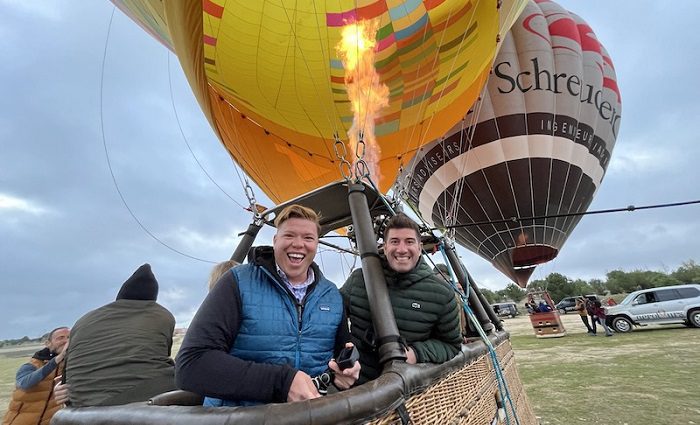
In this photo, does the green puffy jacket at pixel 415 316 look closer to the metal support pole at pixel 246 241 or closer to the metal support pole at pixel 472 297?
the metal support pole at pixel 246 241

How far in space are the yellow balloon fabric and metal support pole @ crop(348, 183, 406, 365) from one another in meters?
2.39

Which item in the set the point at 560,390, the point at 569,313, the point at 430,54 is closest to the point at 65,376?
the point at 430,54

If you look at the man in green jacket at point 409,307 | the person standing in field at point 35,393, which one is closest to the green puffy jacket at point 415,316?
the man in green jacket at point 409,307

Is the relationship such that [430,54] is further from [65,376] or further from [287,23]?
[65,376]

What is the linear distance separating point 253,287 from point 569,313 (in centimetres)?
3276

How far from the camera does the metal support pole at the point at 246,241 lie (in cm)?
292

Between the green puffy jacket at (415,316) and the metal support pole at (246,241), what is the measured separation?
1.31 meters

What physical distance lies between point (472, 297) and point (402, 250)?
6.21 feet

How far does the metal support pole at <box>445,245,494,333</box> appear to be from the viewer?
10.7ft

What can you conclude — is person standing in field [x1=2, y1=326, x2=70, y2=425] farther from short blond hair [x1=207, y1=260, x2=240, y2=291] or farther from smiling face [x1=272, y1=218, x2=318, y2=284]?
smiling face [x1=272, y1=218, x2=318, y2=284]

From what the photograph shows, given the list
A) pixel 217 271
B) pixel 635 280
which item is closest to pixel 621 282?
pixel 635 280

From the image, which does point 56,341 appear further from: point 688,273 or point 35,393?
point 688,273

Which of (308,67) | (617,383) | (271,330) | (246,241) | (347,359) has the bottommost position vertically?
(617,383)

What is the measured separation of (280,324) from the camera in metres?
1.30
